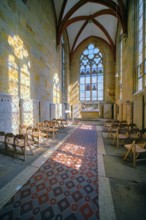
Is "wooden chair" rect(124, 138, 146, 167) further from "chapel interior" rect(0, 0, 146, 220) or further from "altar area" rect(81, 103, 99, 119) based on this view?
"altar area" rect(81, 103, 99, 119)

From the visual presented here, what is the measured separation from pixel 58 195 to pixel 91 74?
14.7 metres

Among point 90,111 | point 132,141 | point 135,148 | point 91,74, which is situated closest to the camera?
point 135,148

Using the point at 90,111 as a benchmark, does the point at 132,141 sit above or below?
below

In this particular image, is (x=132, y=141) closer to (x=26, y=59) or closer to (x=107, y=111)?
(x=26, y=59)

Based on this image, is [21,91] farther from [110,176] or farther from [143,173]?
[143,173]

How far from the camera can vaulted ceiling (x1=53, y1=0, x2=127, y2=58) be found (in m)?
8.79

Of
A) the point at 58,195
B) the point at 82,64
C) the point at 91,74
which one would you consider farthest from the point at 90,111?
the point at 58,195

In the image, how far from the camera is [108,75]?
14.3m

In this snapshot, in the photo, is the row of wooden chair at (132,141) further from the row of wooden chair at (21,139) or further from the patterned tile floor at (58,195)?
the row of wooden chair at (21,139)

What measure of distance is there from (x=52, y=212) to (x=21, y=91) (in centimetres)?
526

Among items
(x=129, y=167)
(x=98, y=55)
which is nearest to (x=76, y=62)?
(x=98, y=55)

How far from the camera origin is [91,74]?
585 inches

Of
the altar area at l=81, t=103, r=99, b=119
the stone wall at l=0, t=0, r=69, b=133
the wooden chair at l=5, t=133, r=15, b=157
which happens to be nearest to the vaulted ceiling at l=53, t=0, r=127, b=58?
the stone wall at l=0, t=0, r=69, b=133

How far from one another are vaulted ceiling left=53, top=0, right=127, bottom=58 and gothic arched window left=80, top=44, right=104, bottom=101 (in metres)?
1.77
